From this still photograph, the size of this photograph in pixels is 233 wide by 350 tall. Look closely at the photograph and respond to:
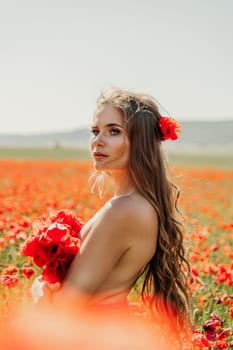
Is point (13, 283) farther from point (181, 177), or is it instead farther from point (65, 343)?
point (181, 177)

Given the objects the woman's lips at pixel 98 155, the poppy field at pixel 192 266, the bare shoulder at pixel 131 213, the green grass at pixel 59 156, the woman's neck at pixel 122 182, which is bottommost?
the poppy field at pixel 192 266

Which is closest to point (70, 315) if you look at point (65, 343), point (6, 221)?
point (65, 343)

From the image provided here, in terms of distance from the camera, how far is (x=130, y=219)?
3258 millimetres

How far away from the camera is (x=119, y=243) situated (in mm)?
3273

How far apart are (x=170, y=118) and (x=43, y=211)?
4.45 m

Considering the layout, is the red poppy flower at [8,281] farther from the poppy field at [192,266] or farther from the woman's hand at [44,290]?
the woman's hand at [44,290]

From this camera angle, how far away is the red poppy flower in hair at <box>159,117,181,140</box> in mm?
3521

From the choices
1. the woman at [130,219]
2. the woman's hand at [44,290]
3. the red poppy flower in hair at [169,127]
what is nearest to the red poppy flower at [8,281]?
the woman's hand at [44,290]

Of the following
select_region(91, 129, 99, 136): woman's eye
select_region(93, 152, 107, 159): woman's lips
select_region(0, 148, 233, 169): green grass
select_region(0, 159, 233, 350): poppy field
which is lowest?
select_region(0, 159, 233, 350): poppy field

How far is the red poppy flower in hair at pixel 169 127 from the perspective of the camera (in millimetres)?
3521

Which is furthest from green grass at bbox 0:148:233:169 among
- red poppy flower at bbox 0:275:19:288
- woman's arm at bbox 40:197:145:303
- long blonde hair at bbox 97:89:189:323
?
woman's arm at bbox 40:197:145:303

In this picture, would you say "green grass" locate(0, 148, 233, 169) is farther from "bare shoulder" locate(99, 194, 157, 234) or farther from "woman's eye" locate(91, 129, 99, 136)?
"bare shoulder" locate(99, 194, 157, 234)

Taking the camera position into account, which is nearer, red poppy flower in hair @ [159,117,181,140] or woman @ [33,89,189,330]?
woman @ [33,89,189,330]

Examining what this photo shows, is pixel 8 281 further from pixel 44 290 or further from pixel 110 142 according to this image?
pixel 110 142
